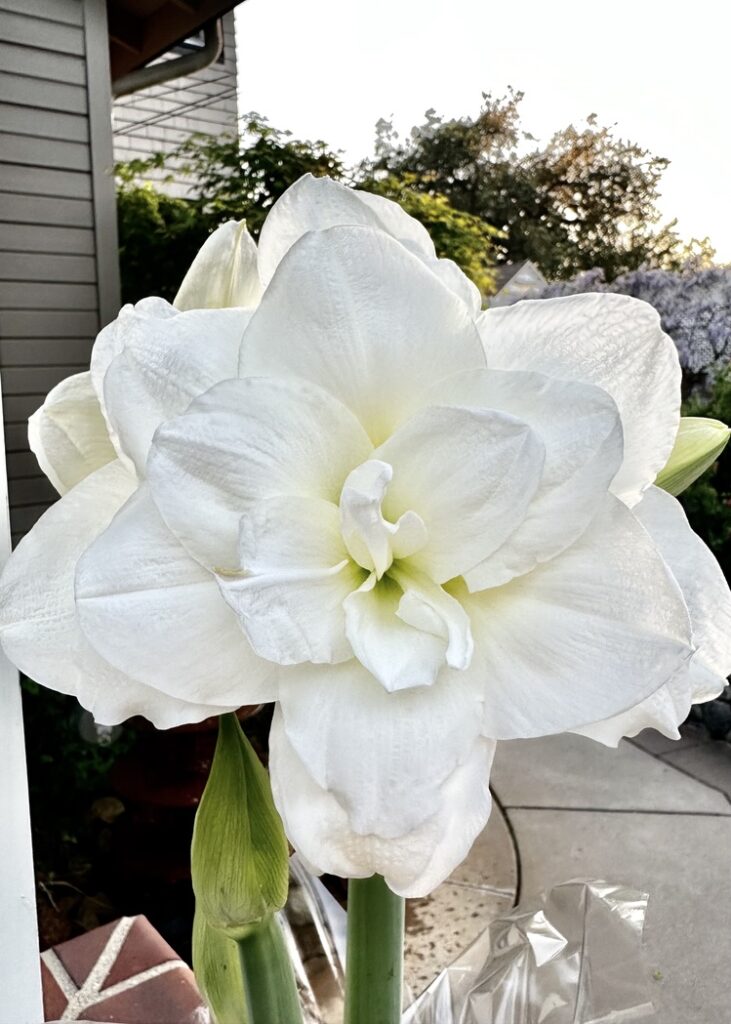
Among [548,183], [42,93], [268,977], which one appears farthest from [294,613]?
[548,183]

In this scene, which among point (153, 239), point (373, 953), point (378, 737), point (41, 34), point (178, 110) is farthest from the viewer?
point (178, 110)

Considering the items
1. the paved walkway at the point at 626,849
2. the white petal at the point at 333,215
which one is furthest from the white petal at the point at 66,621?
the paved walkway at the point at 626,849

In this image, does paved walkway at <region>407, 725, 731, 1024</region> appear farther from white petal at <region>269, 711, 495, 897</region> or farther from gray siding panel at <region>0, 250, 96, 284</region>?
gray siding panel at <region>0, 250, 96, 284</region>

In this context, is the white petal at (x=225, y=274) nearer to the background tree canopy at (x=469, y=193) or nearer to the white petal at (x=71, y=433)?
the white petal at (x=71, y=433)

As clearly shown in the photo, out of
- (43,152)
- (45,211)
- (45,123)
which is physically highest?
(45,123)

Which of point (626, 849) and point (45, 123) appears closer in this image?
point (626, 849)

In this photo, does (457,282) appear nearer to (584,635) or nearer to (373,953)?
(584,635)

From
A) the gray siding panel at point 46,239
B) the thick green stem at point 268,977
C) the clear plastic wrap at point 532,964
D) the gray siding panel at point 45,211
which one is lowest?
the clear plastic wrap at point 532,964
